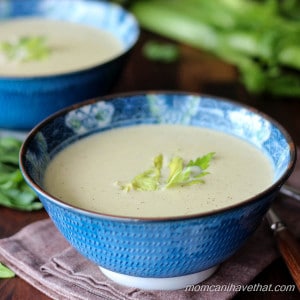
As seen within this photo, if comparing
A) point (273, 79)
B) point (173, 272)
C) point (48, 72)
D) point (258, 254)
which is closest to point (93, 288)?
point (173, 272)

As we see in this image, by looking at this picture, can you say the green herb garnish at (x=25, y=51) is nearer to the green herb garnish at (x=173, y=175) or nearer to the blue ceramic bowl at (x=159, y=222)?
the blue ceramic bowl at (x=159, y=222)

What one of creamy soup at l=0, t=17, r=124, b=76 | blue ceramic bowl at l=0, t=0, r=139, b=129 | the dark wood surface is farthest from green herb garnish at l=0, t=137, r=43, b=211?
creamy soup at l=0, t=17, r=124, b=76

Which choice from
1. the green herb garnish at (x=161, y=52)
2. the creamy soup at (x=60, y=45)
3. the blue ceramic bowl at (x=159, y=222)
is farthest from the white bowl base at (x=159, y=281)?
the green herb garnish at (x=161, y=52)

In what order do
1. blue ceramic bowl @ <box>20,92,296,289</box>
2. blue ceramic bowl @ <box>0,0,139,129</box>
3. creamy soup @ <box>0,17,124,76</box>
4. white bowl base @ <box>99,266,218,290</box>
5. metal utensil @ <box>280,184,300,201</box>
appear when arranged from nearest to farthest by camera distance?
blue ceramic bowl @ <box>20,92,296,289</box> < white bowl base @ <box>99,266,218,290</box> < metal utensil @ <box>280,184,300,201</box> < blue ceramic bowl @ <box>0,0,139,129</box> < creamy soup @ <box>0,17,124,76</box>

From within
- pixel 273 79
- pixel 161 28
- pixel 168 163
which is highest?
pixel 168 163

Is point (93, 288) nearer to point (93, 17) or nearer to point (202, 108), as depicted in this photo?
point (202, 108)

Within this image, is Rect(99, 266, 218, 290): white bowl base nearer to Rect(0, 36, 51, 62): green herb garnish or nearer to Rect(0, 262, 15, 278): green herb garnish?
Rect(0, 262, 15, 278): green herb garnish
